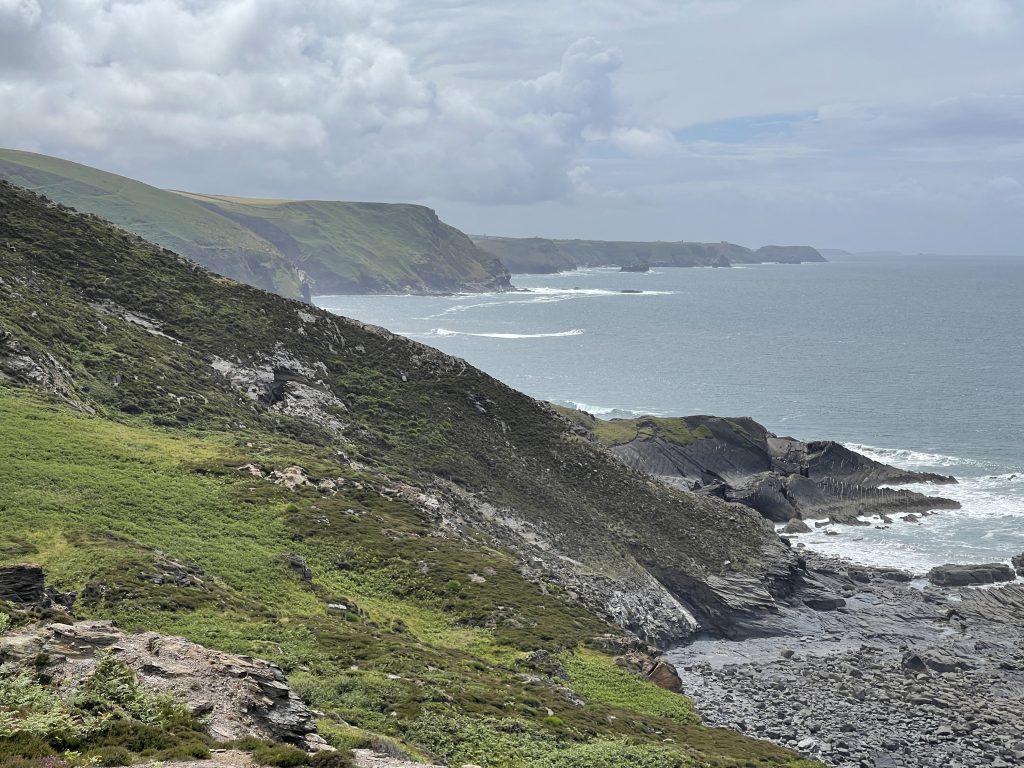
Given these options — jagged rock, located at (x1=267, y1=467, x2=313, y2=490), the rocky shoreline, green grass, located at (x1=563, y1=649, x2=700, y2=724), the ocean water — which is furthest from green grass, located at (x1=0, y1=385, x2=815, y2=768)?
the ocean water

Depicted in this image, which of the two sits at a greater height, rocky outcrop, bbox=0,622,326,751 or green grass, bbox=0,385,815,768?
rocky outcrop, bbox=0,622,326,751

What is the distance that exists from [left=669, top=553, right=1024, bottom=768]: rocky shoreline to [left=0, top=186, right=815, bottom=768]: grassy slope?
7180mm

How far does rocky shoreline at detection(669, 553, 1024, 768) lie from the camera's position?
37.1 m

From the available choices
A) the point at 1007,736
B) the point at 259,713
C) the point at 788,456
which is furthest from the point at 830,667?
the point at 788,456

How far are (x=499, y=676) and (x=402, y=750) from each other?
9.37 meters

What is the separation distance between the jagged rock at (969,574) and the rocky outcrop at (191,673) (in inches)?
2158

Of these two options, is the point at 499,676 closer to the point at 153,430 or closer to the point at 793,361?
the point at 153,430

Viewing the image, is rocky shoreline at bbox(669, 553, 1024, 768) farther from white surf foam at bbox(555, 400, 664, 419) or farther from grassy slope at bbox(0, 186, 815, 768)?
white surf foam at bbox(555, 400, 664, 419)

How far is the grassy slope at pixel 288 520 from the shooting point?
25.2 metres

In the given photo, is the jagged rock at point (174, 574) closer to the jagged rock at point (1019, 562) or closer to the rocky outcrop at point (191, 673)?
the rocky outcrop at point (191, 673)

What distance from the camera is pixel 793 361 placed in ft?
566

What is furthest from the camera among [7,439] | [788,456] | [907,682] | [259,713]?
[788,456]

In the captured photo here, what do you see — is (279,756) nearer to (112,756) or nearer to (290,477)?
(112,756)

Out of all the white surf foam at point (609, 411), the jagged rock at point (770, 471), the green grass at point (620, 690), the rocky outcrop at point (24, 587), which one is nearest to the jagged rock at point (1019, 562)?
the jagged rock at point (770, 471)
